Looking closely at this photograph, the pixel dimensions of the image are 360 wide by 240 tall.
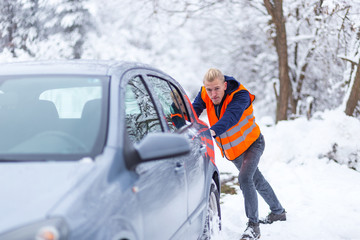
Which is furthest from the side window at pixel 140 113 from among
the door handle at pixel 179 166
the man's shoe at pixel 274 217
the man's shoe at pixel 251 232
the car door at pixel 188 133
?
the man's shoe at pixel 274 217

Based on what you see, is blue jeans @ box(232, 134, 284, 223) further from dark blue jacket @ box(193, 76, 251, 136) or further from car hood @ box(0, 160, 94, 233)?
car hood @ box(0, 160, 94, 233)

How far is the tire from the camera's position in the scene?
4.17m

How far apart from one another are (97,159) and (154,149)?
301 millimetres

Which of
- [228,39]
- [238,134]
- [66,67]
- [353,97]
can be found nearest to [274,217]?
[238,134]

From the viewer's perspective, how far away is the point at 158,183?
269 cm

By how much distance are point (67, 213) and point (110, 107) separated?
896mm

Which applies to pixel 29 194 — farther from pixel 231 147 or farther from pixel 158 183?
pixel 231 147

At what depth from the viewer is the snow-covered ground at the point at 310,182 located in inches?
202

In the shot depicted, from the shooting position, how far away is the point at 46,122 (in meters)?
2.87

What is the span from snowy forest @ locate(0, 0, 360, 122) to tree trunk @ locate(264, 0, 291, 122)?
3 cm

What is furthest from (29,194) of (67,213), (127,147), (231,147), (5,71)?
(231,147)

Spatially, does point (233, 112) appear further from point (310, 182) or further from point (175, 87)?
point (310, 182)

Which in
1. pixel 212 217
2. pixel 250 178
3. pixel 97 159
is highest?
pixel 97 159

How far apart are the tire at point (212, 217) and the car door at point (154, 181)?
0.97m
